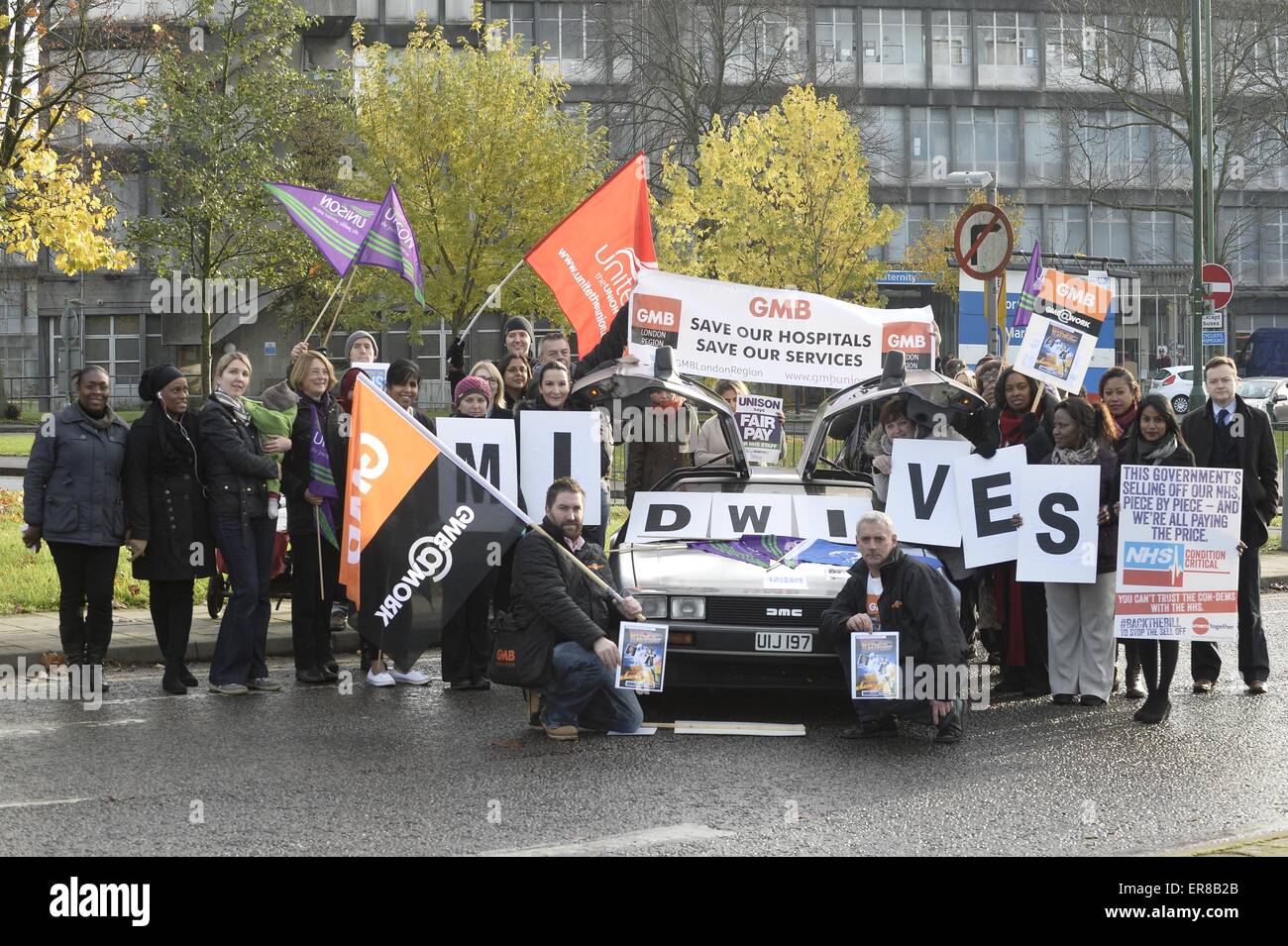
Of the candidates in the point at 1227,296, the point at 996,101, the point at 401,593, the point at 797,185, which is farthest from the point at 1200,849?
the point at 996,101

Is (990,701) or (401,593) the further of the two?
(990,701)

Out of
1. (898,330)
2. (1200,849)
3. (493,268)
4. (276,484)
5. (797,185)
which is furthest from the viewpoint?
(797,185)

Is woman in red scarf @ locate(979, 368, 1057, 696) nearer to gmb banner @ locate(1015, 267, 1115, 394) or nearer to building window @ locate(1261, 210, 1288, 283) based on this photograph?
gmb banner @ locate(1015, 267, 1115, 394)

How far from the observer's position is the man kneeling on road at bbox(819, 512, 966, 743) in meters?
8.98

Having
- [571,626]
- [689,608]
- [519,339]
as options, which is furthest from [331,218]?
[571,626]

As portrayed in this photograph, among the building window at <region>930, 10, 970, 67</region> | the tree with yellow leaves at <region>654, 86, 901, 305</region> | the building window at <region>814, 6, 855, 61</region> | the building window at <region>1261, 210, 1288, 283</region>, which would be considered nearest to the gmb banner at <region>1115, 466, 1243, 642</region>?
the tree with yellow leaves at <region>654, 86, 901, 305</region>

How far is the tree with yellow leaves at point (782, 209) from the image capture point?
127ft

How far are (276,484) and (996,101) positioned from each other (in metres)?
57.7

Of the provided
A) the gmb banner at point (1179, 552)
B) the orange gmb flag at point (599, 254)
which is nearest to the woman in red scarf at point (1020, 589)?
the gmb banner at point (1179, 552)

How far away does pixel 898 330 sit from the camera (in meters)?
12.5

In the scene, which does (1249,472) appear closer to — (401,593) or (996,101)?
(401,593)

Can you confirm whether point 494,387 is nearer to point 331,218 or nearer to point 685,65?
point 331,218

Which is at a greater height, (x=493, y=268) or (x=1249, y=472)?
(x=493, y=268)

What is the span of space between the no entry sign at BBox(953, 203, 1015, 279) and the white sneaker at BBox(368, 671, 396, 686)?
6.37m
